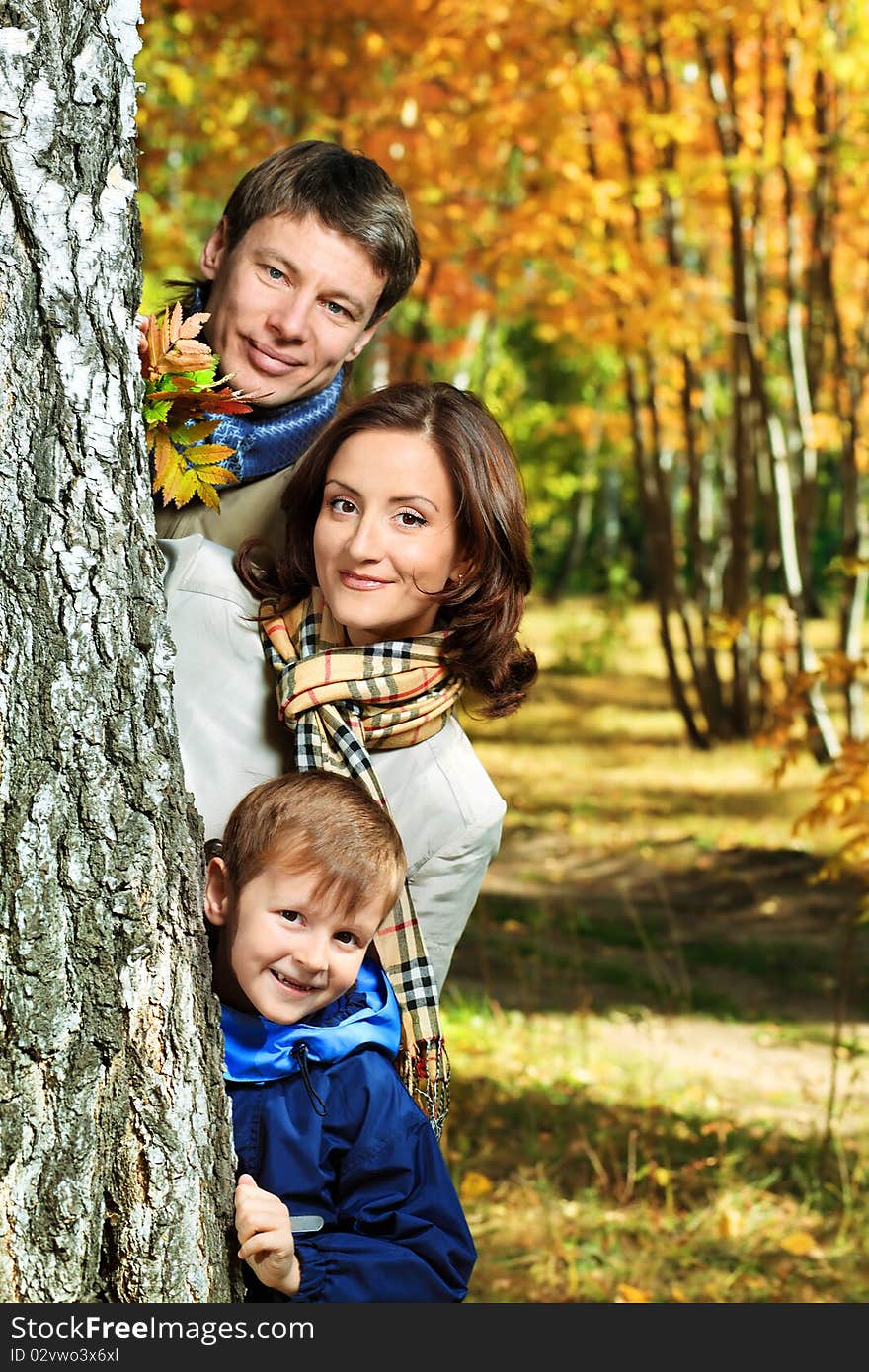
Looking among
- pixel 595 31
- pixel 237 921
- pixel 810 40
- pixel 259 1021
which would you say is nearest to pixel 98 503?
pixel 237 921

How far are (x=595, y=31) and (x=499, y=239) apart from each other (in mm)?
1432

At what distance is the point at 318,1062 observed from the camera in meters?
1.66

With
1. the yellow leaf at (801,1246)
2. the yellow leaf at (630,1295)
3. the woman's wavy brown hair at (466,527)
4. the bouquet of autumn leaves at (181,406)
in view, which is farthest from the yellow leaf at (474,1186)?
the bouquet of autumn leaves at (181,406)

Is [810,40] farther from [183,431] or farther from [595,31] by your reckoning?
[183,431]

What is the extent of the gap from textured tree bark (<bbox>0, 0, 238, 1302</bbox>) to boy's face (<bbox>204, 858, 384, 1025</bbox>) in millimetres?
119

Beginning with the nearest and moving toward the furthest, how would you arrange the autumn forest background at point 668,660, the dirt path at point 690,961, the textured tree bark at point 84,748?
the textured tree bark at point 84,748 → the autumn forest background at point 668,660 → the dirt path at point 690,961

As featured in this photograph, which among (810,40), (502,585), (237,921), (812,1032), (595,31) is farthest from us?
(595,31)

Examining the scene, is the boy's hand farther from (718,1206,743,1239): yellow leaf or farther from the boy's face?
(718,1206,743,1239): yellow leaf

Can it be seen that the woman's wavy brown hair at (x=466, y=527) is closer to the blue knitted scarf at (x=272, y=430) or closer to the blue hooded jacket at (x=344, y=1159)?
the blue knitted scarf at (x=272, y=430)

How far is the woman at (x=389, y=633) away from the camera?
1.86 m

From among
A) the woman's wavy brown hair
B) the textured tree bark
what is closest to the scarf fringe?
the textured tree bark

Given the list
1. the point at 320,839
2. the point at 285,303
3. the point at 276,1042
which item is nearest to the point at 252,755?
the point at 320,839

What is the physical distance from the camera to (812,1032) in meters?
5.46

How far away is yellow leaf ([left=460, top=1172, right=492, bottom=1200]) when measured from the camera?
3.98m
